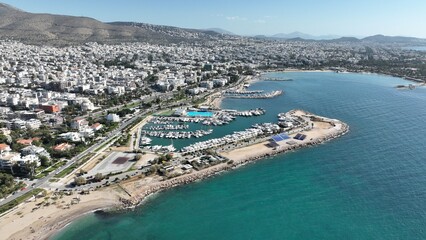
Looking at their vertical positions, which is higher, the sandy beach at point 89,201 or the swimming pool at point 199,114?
the swimming pool at point 199,114

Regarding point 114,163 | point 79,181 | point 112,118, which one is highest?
point 112,118

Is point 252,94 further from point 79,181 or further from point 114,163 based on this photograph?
point 79,181

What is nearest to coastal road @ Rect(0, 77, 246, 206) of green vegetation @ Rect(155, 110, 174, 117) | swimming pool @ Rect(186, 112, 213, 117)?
green vegetation @ Rect(155, 110, 174, 117)

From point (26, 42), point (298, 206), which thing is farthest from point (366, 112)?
point (26, 42)

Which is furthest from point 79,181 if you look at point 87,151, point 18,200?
point 87,151

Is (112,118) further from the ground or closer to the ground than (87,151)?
further from the ground

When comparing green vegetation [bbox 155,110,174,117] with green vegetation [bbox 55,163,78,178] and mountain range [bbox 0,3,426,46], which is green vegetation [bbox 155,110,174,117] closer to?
green vegetation [bbox 55,163,78,178]

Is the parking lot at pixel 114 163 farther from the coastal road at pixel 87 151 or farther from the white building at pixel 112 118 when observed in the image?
the white building at pixel 112 118

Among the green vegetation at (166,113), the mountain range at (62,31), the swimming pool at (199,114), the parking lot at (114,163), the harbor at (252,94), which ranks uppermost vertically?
the mountain range at (62,31)

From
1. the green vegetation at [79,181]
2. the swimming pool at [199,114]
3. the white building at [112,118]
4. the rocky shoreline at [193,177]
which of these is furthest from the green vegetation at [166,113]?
the green vegetation at [79,181]
